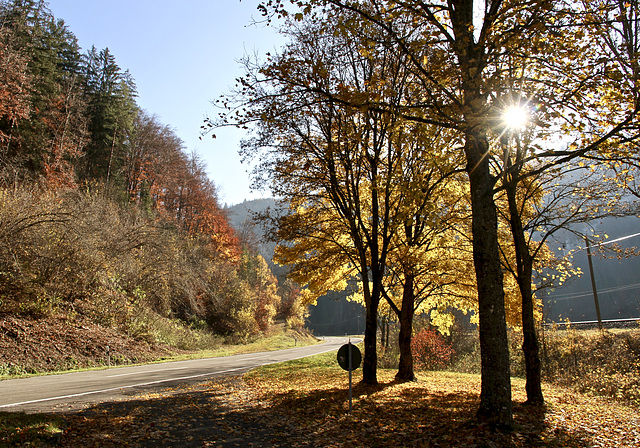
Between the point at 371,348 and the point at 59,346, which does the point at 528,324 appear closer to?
the point at 371,348

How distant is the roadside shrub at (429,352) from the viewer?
22.5m

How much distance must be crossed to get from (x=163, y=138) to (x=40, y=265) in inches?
1025

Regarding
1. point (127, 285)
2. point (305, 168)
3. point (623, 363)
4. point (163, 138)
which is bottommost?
point (623, 363)

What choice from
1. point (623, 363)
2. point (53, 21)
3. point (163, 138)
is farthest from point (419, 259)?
point (53, 21)

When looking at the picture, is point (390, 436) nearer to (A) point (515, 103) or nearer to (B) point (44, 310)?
(A) point (515, 103)

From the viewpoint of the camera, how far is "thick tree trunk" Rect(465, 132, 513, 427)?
19.7 ft

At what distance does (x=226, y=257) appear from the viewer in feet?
132

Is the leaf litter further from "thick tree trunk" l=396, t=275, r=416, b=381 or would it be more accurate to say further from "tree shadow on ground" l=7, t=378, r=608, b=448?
"thick tree trunk" l=396, t=275, r=416, b=381

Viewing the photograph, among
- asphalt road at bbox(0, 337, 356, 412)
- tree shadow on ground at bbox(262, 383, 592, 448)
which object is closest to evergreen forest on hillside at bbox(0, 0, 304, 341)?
asphalt road at bbox(0, 337, 356, 412)

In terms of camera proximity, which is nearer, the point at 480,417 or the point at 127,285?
the point at 480,417

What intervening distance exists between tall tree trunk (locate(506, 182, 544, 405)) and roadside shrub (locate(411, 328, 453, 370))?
45.6ft

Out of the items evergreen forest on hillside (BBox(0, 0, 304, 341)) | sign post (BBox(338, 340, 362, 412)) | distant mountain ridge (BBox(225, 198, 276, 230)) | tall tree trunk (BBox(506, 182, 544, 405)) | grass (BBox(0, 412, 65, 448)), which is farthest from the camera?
distant mountain ridge (BBox(225, 198, 276, 230))

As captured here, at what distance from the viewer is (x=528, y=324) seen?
8953 millimetres

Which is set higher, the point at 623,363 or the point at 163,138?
the point at 163,138
